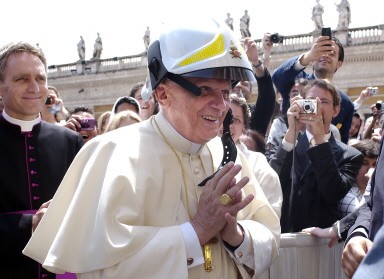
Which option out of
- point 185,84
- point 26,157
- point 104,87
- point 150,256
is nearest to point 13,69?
point 26,157

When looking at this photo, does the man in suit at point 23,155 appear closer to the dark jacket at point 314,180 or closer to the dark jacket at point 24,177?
the dark jacket at point 24,177

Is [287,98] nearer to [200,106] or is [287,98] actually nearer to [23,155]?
[23,155]

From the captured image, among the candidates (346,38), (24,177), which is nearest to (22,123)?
(24,177)

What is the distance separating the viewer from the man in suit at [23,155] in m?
3.22

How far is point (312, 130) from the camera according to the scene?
13.9 feet

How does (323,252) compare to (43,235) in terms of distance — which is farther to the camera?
(323,252)

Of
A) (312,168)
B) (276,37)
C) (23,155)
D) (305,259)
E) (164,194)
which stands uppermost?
(276,37)

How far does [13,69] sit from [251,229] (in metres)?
1.46

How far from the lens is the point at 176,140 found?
2.68m

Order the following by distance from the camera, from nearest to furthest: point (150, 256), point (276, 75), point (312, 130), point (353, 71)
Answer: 1. point (150, 256)
2. point (312, 130)
3. point (276, 75)
4. point (353, 71)

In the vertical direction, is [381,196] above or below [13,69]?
below

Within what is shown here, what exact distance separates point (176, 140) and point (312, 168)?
1.71 m

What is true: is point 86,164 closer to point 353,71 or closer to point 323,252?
point 323,252

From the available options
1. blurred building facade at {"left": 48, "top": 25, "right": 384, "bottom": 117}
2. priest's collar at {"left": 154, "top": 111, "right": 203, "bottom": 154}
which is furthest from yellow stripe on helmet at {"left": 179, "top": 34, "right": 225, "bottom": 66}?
blurred building facade at {"left": 48, "top": 25, "right": 384, "bottom": 117}
